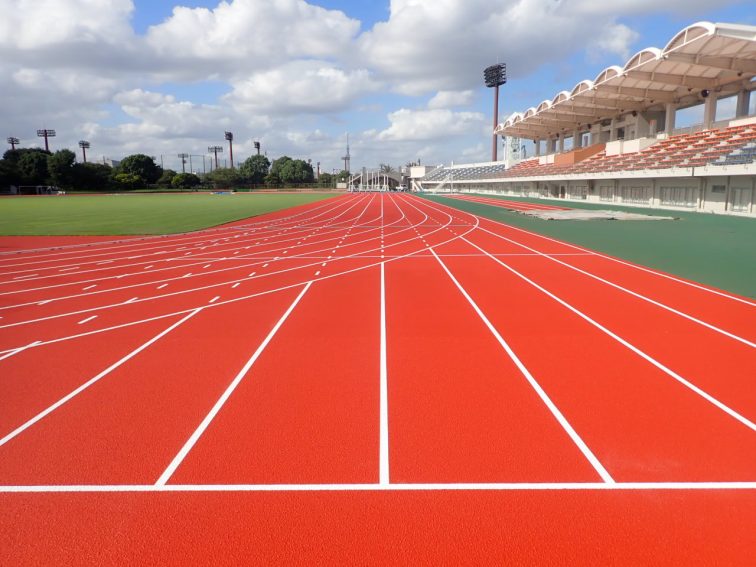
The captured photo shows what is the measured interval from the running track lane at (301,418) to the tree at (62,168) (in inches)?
3513

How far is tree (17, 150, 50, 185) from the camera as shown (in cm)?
7744

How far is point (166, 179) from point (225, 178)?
1416 cm

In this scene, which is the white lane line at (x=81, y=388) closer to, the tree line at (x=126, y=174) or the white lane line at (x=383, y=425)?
the white lane line at (x=383, y=425)

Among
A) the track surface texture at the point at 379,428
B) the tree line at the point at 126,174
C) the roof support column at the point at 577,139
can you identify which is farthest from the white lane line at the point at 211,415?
the tree line at the point at 126,174

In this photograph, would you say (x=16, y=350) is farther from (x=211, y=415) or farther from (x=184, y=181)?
(x=184, y=181)

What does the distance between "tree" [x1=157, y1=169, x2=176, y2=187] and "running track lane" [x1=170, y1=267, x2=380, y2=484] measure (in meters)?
102

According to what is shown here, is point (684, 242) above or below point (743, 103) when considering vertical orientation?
below

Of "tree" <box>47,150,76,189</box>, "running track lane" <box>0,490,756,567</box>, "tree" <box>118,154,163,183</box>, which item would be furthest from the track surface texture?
"tree" <box>118,154,163,183</box>

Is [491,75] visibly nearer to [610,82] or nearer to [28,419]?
[610,82]

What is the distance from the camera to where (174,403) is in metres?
4.98

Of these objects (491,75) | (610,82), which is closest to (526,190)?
(610,82)

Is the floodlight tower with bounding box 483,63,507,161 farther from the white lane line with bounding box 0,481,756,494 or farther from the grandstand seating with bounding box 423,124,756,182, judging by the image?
the white lane line with bounding box 0,481,756,494

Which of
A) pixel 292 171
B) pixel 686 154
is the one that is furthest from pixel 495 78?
pixel 686 154

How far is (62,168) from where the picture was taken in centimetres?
7969
